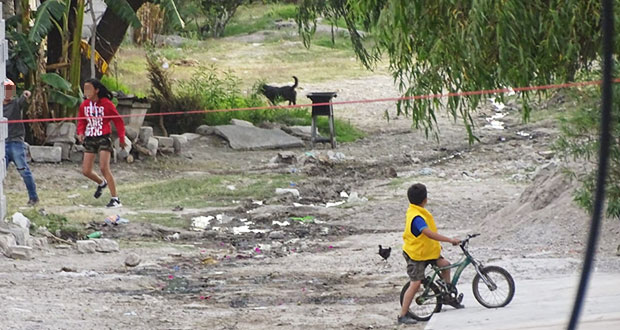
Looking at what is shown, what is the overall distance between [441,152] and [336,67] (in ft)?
43.6

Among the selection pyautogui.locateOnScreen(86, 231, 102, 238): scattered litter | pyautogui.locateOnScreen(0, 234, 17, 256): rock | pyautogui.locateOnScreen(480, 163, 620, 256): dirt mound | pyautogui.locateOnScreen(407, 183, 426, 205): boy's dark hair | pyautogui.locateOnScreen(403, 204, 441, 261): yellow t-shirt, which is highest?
pyautogui.locateOnScreen(407, 183, 426, 205): boy's dark hair

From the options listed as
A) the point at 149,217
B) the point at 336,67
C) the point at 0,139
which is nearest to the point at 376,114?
the point at 336,67

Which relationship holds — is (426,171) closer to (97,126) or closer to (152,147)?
(152,147)

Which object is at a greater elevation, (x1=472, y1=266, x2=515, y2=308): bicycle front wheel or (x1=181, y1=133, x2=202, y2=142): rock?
(x1=472, y1=266, x2=515, y2=308): bicycle front wheel

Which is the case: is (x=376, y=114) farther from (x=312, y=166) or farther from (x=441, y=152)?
(x=312, y=166)

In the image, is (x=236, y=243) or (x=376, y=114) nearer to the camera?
(x=236, y=243)

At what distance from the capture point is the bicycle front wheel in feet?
24.6

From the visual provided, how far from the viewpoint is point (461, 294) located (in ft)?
25.5

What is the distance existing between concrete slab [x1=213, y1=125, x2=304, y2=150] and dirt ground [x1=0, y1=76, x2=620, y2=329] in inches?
76.1

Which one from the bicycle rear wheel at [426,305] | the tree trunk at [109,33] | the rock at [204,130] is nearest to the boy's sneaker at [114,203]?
the bicycle rear wheel at [426,305]

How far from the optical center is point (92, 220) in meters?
12.6

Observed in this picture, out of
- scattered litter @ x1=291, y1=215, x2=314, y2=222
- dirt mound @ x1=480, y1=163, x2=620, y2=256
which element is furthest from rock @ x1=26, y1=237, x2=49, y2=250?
dirt mound @ x1=480, y1=163, x2=620, y2=256

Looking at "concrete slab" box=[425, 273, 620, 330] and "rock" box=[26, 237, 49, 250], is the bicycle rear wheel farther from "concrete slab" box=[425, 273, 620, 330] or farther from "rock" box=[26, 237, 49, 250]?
"rock" box=[26, 237, 49, 250]

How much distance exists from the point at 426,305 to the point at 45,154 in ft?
35.8
